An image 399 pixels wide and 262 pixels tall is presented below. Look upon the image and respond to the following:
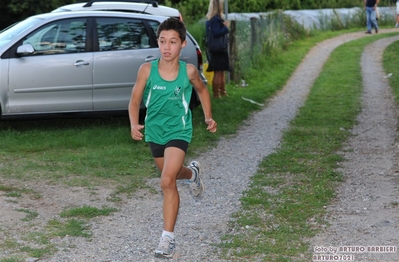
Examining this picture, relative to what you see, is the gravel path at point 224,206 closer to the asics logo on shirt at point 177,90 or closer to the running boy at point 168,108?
the running boy at point 168,108

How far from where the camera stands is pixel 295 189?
8.39 m

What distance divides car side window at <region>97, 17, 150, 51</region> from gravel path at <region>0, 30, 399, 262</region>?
1.92 meters

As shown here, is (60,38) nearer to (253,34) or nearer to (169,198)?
(169,198)

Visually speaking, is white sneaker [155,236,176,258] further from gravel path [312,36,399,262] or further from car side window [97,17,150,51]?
car side window [97,17,150,51]

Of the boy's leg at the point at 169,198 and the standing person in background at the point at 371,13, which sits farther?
the standing person in background at the point at 371,13

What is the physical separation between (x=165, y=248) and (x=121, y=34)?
6411mm

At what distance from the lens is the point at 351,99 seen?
15.7m

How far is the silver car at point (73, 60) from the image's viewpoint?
36.9 feet

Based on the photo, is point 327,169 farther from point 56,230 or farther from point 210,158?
point 56,230

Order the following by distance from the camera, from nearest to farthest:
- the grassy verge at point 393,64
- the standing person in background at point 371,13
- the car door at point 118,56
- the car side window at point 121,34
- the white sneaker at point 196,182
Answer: the white sneaker at point 196,182 < the car door at point 118,56 < the car side window at point 121,34 < the grassy verge at point 393,64 < the standing person in background at point 371,13

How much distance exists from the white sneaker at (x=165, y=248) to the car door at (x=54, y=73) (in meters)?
5.79

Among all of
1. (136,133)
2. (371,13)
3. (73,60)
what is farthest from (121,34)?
(371,13)

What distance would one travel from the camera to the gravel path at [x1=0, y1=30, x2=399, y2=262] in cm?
639

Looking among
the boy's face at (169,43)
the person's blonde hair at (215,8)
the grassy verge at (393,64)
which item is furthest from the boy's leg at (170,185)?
the grassy verge at (393,64)
